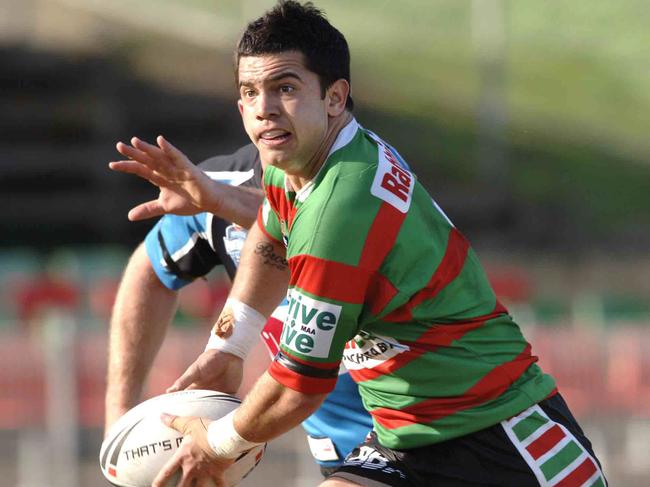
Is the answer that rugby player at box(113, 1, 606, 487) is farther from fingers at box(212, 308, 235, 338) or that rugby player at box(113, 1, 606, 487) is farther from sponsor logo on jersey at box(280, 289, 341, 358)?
fingers at box(212, 308, 235, 338)

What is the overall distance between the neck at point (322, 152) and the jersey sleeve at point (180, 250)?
1.95 meters

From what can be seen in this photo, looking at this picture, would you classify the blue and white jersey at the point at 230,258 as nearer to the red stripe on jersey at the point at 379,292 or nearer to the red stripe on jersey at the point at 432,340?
the red stripe on jersey at the point at 432,340

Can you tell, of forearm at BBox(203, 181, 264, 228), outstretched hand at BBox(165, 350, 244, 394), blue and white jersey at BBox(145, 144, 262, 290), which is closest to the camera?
outstretched hand at BBox(165, 350, 244, 394)

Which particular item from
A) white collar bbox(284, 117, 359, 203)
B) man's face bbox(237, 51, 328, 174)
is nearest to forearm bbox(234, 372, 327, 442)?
white collar bbox(284, 117, 359, 203)

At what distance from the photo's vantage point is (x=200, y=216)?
21.6 ft

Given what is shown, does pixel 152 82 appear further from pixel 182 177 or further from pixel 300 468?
pixel 182 177

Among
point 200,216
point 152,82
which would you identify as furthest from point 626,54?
point 200,216

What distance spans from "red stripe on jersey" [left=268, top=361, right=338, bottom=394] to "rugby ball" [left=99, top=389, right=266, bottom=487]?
69cm

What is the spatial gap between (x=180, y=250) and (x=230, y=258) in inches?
13.5

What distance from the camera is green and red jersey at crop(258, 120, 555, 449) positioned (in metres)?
4.41

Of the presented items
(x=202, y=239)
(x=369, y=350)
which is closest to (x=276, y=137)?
(x=369, y=350)

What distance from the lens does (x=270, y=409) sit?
15.1 ft

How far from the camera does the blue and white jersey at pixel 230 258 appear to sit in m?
6.17

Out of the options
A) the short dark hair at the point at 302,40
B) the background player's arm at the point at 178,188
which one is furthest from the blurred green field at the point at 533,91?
the short dark hair at the point at 302,40
